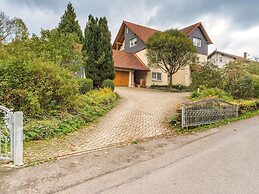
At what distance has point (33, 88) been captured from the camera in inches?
317

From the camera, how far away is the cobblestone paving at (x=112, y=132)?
6.00 meters

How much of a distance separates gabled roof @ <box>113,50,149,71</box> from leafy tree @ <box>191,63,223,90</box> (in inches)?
389

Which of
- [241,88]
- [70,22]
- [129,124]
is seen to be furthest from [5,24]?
[241,88]

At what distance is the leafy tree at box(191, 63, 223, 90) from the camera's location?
58.7 feet

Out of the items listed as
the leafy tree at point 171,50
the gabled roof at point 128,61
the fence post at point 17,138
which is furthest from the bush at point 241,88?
the fence post at point 17,138

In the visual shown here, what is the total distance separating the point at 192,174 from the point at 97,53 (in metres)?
14.4

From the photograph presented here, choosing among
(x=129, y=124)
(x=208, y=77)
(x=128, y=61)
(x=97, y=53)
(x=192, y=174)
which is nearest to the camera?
(x=192, y=174)

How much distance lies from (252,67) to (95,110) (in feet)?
60.5

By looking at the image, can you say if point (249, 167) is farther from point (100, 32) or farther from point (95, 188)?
point (100, 32)

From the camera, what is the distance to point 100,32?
58.5 ft

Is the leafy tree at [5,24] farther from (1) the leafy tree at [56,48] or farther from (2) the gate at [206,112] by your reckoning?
(2) the gate at [206,112]

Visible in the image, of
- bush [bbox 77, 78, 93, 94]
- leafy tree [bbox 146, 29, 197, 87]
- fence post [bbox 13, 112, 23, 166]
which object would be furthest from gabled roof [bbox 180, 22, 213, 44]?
fence post [bbox 13, 112, 23, 166]

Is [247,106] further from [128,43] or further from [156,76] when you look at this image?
[128,43]

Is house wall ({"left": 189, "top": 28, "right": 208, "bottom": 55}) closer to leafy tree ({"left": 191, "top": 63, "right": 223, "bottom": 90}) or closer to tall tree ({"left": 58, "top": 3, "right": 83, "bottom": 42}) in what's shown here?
leafy tree ({"left": 191, "top": 63, "right": 223, "bottom": 90})
